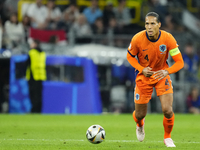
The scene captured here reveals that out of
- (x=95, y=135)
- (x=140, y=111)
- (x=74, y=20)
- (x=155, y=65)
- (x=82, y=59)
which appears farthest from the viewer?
(x=74, y=20)

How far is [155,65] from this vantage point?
7.28m

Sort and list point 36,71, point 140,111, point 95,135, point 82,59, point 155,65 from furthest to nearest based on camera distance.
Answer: point 82,59, point 36,71, point 140,111, point 155,65, point 95,135

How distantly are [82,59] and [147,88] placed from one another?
28.4 ft

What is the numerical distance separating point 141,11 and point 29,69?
21.4 ft

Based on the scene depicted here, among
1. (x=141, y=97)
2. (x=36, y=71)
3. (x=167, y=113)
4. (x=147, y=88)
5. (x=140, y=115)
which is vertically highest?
(x=147, y=88)

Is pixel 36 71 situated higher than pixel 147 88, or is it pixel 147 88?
pixel 147 88

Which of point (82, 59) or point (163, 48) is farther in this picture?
point (82, 59)

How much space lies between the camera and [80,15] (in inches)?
715

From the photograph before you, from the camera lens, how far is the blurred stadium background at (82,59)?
15.7 meters

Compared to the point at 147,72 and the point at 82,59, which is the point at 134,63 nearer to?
the point at 147,72

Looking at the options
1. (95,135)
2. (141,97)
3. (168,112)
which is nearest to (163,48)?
(141,97)

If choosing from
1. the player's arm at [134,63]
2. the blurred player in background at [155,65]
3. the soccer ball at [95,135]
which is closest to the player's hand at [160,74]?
the blurred player in background at [155,65]

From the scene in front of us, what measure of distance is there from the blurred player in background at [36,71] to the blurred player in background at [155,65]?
825cm

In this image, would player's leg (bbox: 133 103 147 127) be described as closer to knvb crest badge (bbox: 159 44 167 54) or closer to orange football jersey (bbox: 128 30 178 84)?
orange football jersey (bbox: 128 30 178 84)
